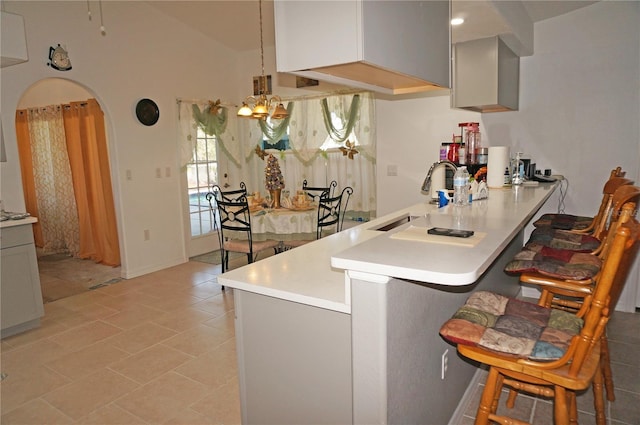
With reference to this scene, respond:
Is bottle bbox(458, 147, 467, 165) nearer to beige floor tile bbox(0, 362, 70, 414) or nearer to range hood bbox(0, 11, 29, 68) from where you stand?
beige floor tile bbox(0, 362, 70, 414)

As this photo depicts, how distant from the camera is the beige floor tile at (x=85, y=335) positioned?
3184 mm

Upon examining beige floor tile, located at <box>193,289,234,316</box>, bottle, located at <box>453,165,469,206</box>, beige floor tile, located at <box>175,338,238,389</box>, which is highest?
bottle, located at <box>453,165,469,206</box>

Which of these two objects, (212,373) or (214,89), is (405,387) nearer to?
(212,373)

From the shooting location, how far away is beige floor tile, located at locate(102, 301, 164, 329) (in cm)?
352

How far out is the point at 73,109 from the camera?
529 centimetres

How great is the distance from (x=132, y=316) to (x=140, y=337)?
49 cm

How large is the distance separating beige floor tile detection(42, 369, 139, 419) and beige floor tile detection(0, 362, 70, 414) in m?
0.09

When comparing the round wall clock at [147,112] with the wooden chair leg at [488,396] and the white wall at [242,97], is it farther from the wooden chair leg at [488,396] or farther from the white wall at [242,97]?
the wooden chair leg at [488,396]

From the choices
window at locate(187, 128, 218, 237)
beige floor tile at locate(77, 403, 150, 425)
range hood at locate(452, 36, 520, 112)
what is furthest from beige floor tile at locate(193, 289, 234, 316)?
range hood at locate(452, 36, 520, 112)

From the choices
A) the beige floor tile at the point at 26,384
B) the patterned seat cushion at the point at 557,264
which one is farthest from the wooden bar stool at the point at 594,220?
the beige floor tile at the point at 26,384

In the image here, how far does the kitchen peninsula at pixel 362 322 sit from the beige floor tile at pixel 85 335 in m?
1.99

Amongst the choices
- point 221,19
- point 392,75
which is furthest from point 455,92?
point 221,19

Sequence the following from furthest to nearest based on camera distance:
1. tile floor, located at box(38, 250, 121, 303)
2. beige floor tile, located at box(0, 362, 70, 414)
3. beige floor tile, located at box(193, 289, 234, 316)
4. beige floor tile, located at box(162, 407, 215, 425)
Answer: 1. tile floor, located at box(38, 250, 121, 303)
2. beige floor tile, located at box(193, 289, 234, 316)
3. beige floor tile, located at box(0, 362, 70, 414)
4. beige floor tile, located at box(162, 407, 215, 425)

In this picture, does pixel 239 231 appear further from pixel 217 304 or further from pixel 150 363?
pixel 150 363
